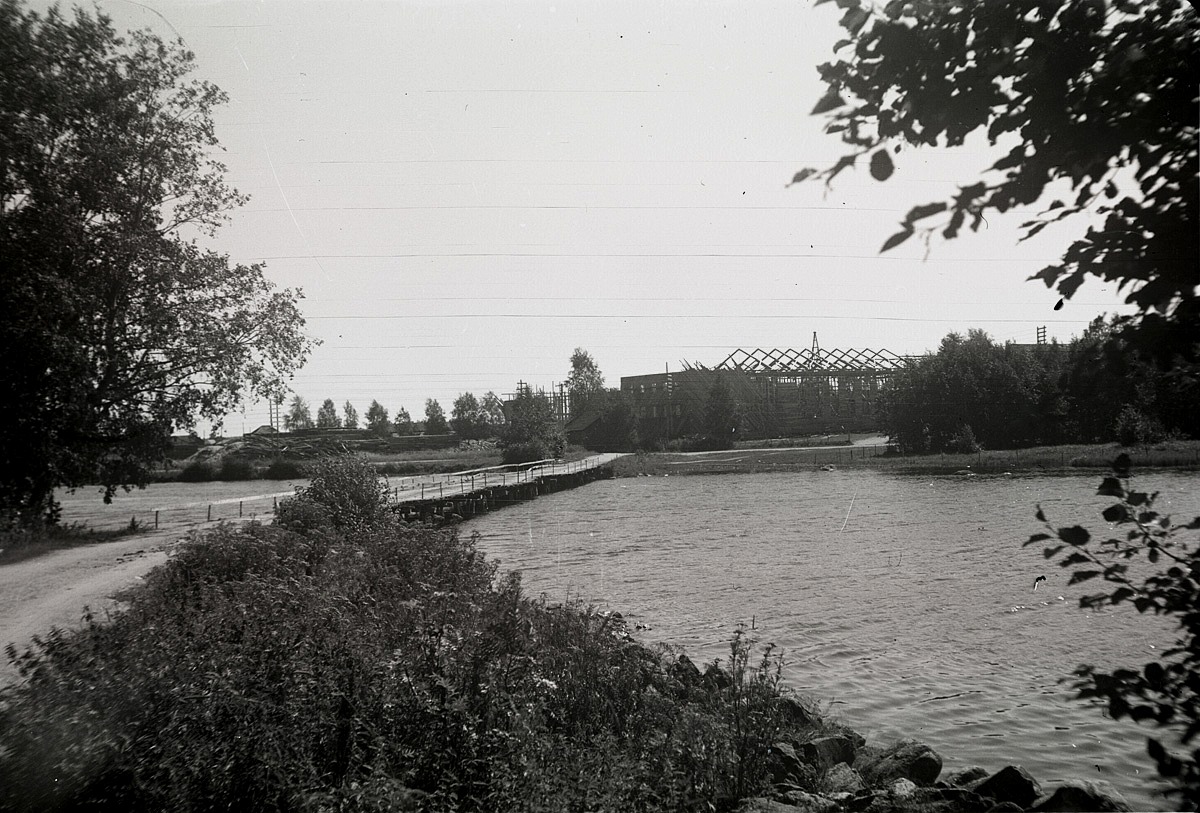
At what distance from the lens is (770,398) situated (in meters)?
96.7

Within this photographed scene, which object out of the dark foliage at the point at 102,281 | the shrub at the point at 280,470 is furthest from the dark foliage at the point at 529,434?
the dark foliage at the point at 102,281

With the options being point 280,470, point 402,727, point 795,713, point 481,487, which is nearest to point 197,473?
point 280,470

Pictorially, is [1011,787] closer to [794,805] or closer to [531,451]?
[794,805]

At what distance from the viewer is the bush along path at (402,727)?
548 cm

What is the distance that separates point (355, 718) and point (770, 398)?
93499 mm

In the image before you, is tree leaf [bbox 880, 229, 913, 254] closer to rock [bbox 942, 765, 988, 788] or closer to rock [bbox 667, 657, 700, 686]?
rock [bbox 942, 765, 988, 788]

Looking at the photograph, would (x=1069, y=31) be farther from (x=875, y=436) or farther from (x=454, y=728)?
(x=875, y=436)

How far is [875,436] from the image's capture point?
324 ft

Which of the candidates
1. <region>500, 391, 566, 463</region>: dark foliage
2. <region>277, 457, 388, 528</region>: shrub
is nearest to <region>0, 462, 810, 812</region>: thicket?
<region>277, 457, 388, 528</region>: shrub

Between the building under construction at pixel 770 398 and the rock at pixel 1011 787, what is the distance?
84256mm

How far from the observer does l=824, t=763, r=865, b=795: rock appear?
771 cm

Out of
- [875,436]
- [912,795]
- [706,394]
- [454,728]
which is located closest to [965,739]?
[912,795]

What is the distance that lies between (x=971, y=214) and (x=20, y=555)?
21820 millimetres

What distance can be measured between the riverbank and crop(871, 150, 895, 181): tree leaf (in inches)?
1640
